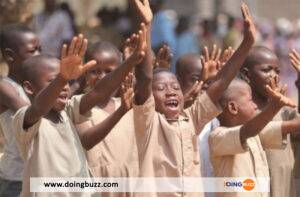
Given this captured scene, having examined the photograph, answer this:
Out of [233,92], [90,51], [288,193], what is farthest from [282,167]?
[90,51]

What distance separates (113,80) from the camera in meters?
5.70

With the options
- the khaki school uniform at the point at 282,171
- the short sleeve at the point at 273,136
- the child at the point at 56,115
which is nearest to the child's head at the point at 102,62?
the child at the point at 56,115

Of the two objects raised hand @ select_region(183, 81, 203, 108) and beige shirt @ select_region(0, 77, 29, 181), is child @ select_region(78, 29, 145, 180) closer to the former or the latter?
beige shirt @ select_region(0, 77, 29, 181)

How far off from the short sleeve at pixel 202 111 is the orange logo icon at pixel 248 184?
430 millimetres

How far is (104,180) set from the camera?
618 cm

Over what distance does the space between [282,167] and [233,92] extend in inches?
25.4

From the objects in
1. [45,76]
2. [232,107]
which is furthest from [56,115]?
[232,107]

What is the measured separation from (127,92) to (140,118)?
19 cm

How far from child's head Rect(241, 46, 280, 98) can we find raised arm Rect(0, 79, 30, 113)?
1.65m

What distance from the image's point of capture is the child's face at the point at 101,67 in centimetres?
650

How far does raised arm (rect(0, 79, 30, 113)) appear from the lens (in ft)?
19.6

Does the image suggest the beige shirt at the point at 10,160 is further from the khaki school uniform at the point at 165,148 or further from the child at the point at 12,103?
the khaki school uniform at the point at 165,148

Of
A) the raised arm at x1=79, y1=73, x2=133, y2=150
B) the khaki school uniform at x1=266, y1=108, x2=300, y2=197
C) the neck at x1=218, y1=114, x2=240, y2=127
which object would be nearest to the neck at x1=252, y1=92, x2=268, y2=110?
the khaki school uniform at x1=266, y1=108, x2=300, y2=197

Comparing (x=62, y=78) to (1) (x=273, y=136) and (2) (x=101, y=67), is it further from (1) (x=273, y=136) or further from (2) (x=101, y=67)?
(1) (x=273, y=136)
